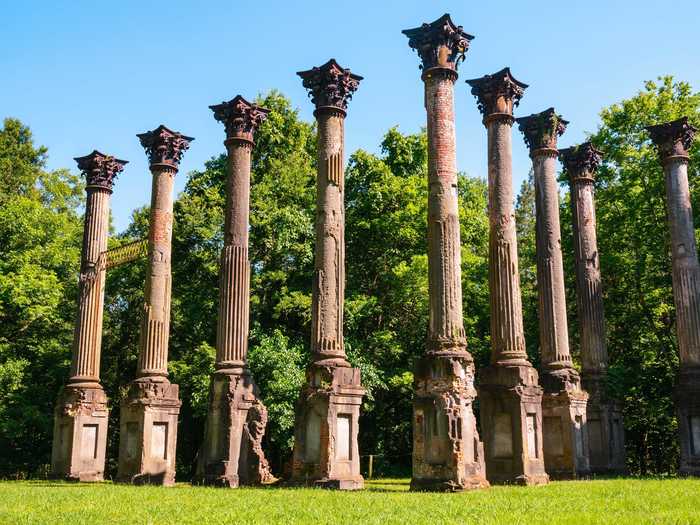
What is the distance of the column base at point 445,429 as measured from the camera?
17.6m

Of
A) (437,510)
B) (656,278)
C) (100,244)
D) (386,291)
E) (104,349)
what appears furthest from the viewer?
(104,349)

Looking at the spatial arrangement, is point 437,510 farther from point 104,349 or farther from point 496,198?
point 104,349

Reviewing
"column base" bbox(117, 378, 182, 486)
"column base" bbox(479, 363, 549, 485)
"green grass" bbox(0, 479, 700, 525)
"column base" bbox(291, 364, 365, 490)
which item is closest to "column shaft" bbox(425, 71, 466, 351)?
"column base" bbox(479, 363, 549, 485)

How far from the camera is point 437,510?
1316 centimetres

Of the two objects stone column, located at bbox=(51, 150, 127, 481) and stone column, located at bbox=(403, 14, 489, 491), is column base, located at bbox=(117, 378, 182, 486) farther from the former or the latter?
stone column, located at bbox=(403, 14, 489, 491)

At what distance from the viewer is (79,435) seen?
26453 mm

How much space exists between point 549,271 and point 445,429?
375 inches

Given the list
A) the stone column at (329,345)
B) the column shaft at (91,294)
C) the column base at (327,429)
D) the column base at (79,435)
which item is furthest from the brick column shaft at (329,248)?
the column shaft at (91,294)

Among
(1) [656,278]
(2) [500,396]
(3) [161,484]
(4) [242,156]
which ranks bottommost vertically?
(3) [161,484]

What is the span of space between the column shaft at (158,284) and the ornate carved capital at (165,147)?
0.93 ft

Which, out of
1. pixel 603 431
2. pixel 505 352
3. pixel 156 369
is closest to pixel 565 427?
pixel 603 431

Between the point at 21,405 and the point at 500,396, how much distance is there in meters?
23.8

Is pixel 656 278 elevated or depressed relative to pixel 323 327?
elevated

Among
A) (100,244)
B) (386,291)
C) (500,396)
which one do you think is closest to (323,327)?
(500,396)
